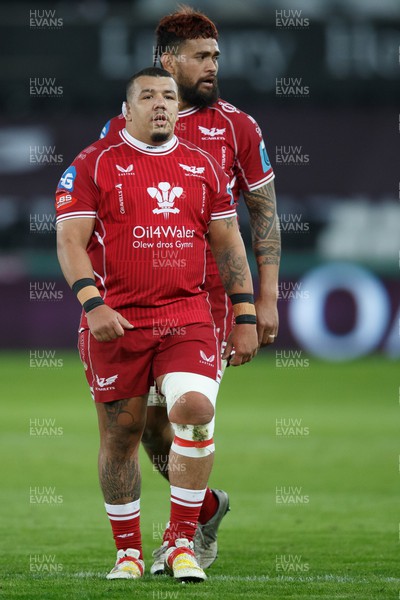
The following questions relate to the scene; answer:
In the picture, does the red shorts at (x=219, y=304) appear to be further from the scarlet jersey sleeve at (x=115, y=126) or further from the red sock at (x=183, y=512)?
the red sock at (x=183, y=512)

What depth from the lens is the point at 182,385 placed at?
19.3ft

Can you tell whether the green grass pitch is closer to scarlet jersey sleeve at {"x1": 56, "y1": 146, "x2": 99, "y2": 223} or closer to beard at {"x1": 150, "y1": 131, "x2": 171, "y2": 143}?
scarlet jersey sleeve at {"x1": 56, "y1": 146, "x2": 99, "y2": 223}

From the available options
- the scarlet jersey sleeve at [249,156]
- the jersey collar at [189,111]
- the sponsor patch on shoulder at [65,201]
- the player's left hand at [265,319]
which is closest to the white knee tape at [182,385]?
the player's left hand at [265,319]

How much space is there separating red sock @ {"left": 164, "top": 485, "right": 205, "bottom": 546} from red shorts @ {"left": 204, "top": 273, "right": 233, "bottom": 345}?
1143 millimetres

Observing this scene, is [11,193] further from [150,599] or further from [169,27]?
[150,599]

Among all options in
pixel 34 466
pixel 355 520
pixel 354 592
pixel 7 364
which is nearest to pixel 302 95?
pixel 7 364

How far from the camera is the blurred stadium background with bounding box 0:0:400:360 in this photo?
20391 mm

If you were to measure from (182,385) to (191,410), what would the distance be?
0.13 metres

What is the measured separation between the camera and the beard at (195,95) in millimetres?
6906

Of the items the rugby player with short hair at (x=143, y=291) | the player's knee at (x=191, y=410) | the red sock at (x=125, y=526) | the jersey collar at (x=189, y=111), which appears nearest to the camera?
the player's knee at (x=191, y=410)

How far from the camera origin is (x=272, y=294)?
6.71 meters

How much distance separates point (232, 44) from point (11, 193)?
441cm

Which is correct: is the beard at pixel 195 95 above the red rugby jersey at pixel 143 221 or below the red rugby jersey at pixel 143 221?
above

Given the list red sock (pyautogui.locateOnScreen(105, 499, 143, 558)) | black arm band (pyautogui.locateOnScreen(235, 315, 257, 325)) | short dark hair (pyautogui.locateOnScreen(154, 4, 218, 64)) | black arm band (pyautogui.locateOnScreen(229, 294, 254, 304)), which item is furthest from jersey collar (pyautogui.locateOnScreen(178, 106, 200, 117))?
red sock (pyautogui.locateOnScreen(105, 499, 143, 558))
